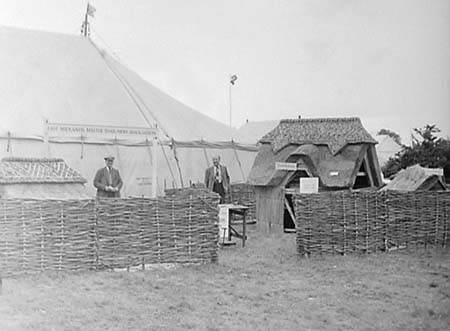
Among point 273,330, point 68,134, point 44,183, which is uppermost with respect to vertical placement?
point 68,134

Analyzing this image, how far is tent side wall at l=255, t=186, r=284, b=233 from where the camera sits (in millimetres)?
6719

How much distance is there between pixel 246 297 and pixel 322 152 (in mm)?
3327

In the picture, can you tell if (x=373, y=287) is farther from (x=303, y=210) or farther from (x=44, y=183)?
(x=44, y=183)

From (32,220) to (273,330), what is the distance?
1.69 metres

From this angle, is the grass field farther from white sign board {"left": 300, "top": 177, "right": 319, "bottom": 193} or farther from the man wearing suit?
the man wearing suit

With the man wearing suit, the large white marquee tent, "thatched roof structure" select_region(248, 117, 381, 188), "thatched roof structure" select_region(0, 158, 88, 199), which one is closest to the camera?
"thatched roof structure" select_region(0, 158, 88, 199)

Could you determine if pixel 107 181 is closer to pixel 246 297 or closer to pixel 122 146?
pixel 122 146

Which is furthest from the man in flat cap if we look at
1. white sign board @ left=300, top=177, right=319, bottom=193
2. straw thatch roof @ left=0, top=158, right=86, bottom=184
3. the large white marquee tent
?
white sign board @ left=300, top=177, right=319, bottom=193

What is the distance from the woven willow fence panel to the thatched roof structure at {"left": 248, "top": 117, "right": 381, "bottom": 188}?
974 millimetres

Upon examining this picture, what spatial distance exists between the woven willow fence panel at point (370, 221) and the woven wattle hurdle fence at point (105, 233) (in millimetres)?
850

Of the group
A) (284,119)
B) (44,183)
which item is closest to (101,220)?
(44,183)

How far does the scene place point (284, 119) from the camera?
24.0 feet

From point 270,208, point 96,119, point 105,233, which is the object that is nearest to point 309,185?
point 270,208

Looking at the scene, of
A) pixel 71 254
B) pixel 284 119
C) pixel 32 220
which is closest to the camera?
pixel 32 220
